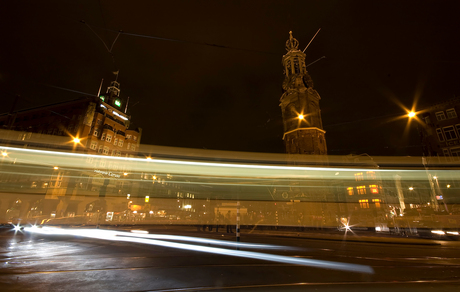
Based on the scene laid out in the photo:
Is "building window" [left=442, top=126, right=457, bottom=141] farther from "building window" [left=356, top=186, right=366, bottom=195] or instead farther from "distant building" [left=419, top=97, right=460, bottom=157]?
"building window" [left=356, top=186, right=366, bottom=195]

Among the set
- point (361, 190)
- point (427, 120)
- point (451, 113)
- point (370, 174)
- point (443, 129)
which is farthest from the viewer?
point (427, 120)

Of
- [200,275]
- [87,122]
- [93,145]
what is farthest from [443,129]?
[87,122]

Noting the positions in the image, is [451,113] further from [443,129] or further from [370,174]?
[370,174]

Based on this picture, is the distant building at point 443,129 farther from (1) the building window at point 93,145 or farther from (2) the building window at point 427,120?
(1) the building window at point 93,145

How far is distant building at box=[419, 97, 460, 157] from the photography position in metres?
30.2

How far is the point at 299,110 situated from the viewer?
141ft

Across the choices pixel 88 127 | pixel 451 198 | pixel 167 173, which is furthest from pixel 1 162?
pixel 88 127

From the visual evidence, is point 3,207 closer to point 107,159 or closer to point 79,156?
point 79,156

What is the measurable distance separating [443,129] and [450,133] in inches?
39.3

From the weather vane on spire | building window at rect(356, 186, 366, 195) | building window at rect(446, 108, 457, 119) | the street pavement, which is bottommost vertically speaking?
the street pavement

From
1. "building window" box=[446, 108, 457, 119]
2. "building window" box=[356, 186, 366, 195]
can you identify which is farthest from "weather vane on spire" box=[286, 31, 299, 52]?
"building window" box=[356, 186, 366, 195]

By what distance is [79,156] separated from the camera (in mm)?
9945

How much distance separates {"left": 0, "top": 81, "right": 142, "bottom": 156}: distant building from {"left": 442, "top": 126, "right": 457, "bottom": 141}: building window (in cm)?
5091

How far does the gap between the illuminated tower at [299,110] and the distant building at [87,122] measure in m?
31.4
